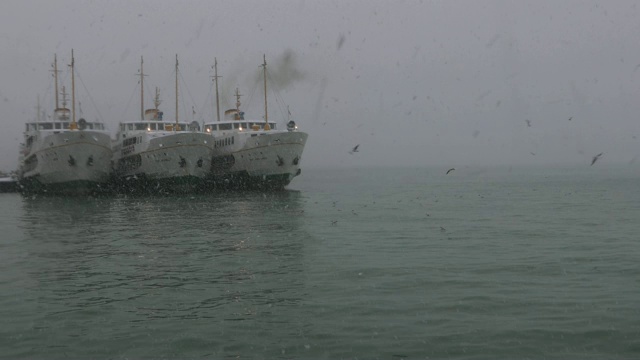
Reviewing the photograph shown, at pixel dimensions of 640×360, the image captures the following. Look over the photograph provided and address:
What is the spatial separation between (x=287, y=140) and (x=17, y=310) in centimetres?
4255

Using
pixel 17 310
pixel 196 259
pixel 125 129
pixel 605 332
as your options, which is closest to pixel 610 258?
pixel 605 332

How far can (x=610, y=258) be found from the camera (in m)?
17.6

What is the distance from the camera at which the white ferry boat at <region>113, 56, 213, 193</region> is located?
50.1m

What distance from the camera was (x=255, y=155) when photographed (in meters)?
53.9

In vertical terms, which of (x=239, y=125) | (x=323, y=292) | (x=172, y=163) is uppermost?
(x=239, y=125)

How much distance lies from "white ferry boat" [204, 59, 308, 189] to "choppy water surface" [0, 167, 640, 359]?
27.7 metres

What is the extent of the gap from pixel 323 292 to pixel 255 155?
136 ft

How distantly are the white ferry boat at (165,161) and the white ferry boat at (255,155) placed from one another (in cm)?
340

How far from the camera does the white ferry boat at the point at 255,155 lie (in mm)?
53625

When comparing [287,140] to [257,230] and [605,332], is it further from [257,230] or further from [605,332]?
[605,332]

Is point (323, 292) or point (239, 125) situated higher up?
point (239, 125)

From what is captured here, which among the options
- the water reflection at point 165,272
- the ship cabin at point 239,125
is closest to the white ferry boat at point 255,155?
the ship cabin at point 239,125

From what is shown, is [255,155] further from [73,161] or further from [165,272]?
[165,272]

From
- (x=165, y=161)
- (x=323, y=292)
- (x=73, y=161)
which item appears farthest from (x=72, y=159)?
(x=323, y=292)
